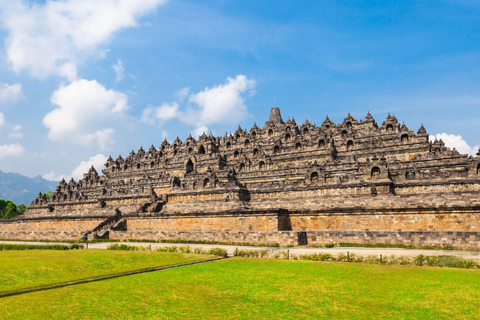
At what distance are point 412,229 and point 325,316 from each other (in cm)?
2484

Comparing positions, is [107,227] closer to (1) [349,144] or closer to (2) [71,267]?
(2) [71,267]

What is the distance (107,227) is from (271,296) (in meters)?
36.9

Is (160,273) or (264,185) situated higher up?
(264,185)

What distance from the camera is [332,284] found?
13727 millimetres

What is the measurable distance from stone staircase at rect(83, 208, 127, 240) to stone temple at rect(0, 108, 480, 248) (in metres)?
0.13

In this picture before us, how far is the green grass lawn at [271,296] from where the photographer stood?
33.2 feet

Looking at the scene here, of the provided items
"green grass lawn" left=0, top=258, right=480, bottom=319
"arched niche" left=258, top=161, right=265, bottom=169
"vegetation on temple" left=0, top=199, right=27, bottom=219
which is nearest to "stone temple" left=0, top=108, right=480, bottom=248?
"arched niche" left=258, top=161, right=265, bottom=169

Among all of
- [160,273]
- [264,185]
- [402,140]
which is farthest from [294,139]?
[160,273]

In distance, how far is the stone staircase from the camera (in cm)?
4119

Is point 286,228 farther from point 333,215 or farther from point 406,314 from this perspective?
point 406,314

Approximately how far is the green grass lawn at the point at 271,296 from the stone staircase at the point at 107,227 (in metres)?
27.8

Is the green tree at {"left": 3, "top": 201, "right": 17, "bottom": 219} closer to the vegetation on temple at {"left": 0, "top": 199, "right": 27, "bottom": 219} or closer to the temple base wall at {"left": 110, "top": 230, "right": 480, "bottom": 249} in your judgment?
the vegetation on temple at {"left": 0, "top": 199, "right": 27, "bottom": 219}

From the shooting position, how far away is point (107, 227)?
44438 millimetres

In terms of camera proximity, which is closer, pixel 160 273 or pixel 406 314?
pixel 406 314
